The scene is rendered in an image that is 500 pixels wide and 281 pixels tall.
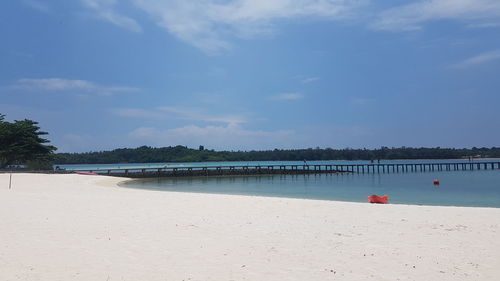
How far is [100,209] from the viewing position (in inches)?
465

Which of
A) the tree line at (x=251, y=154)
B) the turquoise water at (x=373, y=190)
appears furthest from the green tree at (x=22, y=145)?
the tree line at (x=251, y=154)

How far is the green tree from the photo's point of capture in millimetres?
42062

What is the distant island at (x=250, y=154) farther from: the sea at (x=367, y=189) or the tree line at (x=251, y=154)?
the sea at (x=367, y=189)

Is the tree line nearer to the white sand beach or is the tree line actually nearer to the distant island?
the distant island

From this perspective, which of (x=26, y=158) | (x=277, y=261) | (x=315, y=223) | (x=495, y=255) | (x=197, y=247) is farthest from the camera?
(x=26, y=158)

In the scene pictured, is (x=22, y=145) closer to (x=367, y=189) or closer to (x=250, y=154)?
(x=367, y=189)

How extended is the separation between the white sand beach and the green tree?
36081 mm

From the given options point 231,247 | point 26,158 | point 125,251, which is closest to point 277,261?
point 231,247

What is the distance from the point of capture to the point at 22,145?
42.6 meters

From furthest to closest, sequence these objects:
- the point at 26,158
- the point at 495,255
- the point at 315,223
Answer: the point at 26,158
the point at 315,223
the point at 495,255

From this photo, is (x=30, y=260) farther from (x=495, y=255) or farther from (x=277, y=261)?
(x=495, y=255)

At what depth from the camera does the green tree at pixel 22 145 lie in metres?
42.1

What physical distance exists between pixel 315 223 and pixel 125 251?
195 inches

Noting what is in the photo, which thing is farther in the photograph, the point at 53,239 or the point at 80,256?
the point at 53,239
